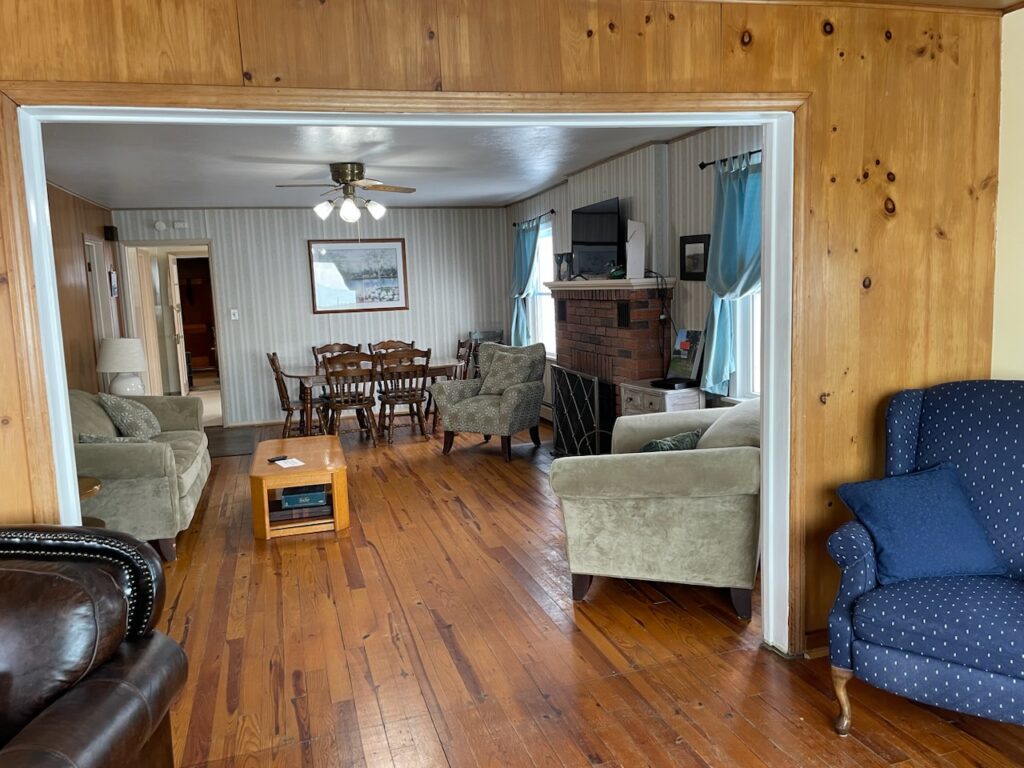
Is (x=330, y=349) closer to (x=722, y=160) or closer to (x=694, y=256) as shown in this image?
(x=694, y=256)

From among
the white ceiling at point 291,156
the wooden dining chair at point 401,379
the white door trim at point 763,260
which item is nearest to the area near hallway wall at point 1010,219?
the white door trim at point 763,260

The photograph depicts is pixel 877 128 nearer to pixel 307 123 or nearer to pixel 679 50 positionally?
pixel 679 50

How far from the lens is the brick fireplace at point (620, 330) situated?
17.6 feet

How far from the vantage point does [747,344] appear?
4.71 m

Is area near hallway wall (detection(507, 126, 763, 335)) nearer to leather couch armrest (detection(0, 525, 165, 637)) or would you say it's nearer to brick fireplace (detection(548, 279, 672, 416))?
brick fireplace (detection(548, 279, 672, 416))

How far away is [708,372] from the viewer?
4.76 metres

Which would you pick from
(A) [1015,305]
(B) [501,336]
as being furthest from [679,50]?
(B) [501,336]

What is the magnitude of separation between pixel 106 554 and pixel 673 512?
2.16 m

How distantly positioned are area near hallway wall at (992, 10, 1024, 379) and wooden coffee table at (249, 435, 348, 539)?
131 inches

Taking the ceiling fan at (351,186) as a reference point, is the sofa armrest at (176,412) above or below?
below

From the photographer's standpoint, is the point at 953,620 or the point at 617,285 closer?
the point at 953,620

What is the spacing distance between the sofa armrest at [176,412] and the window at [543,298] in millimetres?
3548

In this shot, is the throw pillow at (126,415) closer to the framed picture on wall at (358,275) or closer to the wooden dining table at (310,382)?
the wooden dining table at (310,382)

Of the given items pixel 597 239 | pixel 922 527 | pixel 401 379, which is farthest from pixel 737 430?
pixel 401 379
